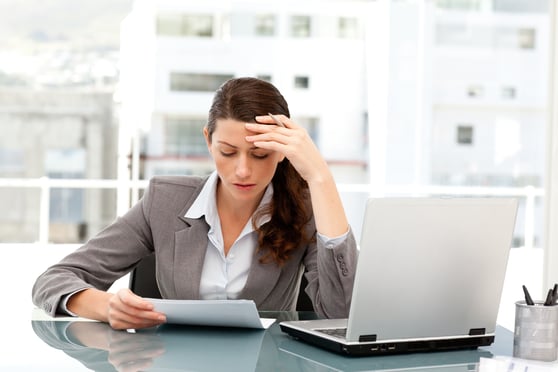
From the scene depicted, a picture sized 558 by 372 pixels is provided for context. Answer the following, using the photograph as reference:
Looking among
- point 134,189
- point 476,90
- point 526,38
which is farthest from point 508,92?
point 134,189

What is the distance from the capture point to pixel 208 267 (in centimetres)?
180

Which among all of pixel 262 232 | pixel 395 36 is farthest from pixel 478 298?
pixel 395 36

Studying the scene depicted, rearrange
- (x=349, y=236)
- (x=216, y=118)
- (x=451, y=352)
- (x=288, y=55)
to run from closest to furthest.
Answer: (x=451, y=352) → (x=349, y=236) → (x=216, y=118) → (x=288, y=55)

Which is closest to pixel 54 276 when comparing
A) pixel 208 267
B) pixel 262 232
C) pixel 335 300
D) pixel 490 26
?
pixel 208 267

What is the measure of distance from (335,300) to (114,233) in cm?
51

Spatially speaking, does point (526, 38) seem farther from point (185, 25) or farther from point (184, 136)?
point (184, 136)

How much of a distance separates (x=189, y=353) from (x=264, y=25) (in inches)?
214

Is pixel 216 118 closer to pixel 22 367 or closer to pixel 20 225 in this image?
pixel 22 367

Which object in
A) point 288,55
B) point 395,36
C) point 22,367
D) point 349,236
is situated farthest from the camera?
point 288,55

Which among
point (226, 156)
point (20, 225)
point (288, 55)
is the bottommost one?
point (20, 225)

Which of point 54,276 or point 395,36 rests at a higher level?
point 395,36

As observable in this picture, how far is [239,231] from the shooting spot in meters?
1.84

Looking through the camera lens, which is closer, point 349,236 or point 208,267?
point 349,236

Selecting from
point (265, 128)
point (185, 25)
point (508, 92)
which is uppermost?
point (185, 25)
